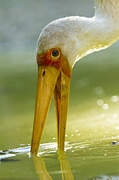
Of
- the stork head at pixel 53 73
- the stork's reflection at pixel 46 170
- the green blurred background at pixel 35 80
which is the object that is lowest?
the green blurred background at pixel 35 80

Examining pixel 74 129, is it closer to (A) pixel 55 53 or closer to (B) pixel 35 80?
(A) pixel 55 53

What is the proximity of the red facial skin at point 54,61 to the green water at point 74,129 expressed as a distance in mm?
637

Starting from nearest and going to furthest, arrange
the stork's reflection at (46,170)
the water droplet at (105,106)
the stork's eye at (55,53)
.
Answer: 1. the stork's reflection at (46,170)
2. the stork's eye at (55,53)
3. the water droplet at (105,106)

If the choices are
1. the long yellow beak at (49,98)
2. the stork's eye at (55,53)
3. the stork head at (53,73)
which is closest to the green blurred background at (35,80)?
the long yellow beak at (49,98)

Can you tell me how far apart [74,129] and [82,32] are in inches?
40.5

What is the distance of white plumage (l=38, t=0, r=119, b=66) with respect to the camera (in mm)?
4465

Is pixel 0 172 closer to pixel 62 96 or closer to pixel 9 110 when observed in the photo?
pixel 62 96

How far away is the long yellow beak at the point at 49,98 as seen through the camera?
439 cm

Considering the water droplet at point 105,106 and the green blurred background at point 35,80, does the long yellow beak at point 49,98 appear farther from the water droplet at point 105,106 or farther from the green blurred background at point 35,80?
the water droplet at point 105,106

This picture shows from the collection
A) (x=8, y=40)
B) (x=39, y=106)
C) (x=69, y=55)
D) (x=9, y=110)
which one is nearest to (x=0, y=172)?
(x=39, y=106)

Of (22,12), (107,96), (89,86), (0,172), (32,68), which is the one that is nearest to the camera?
(0,172)

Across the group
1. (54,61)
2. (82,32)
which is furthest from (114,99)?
(54,61)

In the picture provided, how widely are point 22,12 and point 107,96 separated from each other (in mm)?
8661

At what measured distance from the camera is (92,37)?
188 inches
